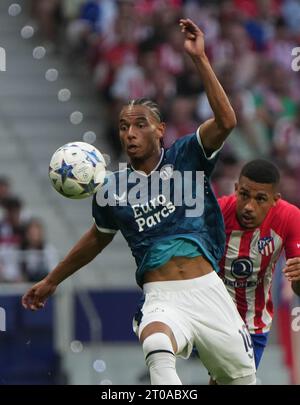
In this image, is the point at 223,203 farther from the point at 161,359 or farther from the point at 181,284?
the point at 161,359

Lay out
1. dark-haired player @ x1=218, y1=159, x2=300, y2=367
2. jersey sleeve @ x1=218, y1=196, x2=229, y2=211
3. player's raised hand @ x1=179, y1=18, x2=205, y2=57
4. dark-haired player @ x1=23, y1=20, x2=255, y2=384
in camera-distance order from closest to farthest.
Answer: player's raised hand @ x1=179, y1=18, x2=205, y2=57 → dark-haired player @ x1=23, y1=20, x2=255, y2=384 → dark-haired player @ x1=218, y1=159, x2=300, y2=367 → jersey sleeve @ x1=218, y1=196, x2=229, y2=211

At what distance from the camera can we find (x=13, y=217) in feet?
43.4

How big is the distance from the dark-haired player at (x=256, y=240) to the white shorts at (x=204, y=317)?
582mm

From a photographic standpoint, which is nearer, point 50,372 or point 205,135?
point 205,135

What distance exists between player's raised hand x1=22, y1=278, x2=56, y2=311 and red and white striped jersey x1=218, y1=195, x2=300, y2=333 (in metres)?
1.14

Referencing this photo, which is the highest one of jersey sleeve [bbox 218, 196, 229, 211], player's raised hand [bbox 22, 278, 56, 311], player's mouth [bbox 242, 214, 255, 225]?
jersey sleeve [bbox 218, 196, 229, 211]

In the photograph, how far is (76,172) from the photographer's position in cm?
812

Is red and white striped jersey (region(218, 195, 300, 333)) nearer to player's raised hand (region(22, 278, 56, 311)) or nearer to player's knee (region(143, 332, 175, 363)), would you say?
player's raised hand (region(22, 278, 56, 311))

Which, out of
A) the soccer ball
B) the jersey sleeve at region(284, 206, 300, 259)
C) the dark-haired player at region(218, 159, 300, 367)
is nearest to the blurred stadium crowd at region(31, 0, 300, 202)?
the dark-haired player at region(218, 159, 300, 367)

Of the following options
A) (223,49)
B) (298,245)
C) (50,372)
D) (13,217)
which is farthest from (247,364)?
(223,49)

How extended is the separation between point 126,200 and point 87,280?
20.0 ft

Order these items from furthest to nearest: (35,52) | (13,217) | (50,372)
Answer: (35,52) → (13,217) → (50,372)

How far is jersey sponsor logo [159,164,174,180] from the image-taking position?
808 cm

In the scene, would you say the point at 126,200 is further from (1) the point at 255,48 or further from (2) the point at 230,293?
(1) the point at 255,48
